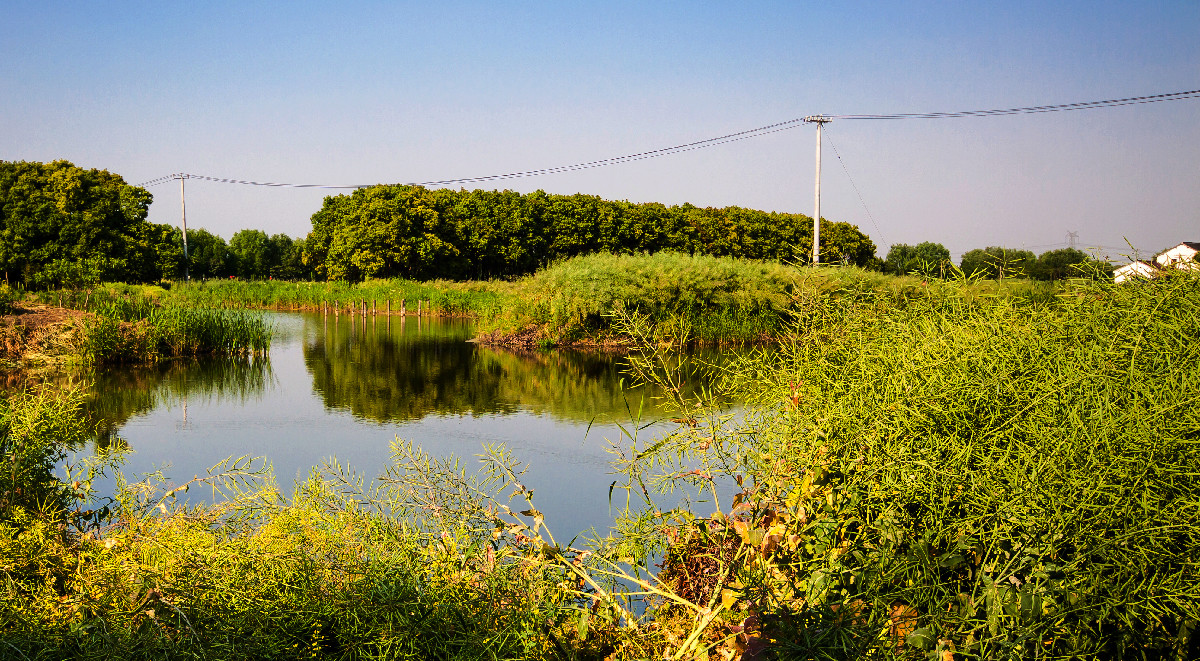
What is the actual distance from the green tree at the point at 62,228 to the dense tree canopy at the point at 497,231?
13201mm

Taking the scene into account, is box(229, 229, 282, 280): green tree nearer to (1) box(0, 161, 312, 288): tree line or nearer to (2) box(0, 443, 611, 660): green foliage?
(1) box(0, 161, 312, 288): tree line

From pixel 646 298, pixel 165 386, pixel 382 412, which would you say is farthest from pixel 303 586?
pixel 646 298

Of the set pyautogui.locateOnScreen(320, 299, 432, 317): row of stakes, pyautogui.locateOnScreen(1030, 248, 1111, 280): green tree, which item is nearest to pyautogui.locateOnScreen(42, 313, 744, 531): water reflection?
pyautogui.locateOnScreen(1030, 248, 1111, 280): green tree

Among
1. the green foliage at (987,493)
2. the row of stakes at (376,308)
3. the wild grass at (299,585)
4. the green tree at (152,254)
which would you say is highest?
the green tree at (152,254)

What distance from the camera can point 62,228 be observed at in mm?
35469

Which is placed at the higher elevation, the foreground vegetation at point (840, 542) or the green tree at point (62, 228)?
the green tree at point (62, 228)

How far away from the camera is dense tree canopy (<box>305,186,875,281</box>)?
5134cm

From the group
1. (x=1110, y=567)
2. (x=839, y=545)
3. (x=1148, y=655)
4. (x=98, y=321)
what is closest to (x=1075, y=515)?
(x=1110, y=567)

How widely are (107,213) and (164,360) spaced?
26114 mm

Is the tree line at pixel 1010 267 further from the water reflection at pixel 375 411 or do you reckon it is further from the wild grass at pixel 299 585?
the wild grass at pixel 299 585

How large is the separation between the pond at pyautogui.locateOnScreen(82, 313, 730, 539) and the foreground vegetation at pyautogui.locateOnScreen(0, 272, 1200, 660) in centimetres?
80

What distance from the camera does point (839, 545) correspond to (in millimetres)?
2865

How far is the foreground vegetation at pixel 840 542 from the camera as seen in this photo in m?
2.15

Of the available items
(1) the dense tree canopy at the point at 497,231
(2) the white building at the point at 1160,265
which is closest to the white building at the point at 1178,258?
(2) the white building at the point at 1160,265
